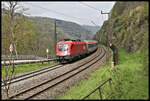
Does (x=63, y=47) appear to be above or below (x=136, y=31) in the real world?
below

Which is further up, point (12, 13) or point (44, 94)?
point (12, 13)

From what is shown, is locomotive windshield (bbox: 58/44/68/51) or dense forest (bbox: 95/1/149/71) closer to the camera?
dense forest (bbox: 95/1/149/71)

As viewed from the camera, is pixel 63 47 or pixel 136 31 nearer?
pixel 63 47

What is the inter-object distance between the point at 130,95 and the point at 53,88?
249 inches

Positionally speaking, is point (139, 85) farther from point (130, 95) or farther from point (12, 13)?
point (12, 13)

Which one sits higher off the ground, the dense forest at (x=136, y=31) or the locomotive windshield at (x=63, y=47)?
the dense forest at (x=136, y=31)

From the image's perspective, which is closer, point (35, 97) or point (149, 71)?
point (149, 71)

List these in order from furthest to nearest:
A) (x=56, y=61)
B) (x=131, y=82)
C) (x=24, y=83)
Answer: (x=56, y=61) → (x=24, y=83) → (x=131, y=82)

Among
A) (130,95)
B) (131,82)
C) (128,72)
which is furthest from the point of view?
(128,72)

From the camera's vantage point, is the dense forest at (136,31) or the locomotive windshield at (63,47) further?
the locomotive windshield at (63,47)

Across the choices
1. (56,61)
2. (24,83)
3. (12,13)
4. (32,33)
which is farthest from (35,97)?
(32,33)

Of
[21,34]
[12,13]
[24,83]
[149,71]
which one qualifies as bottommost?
[24,83]

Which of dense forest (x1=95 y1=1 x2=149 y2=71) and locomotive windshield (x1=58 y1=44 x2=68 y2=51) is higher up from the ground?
dense forest (x1=95 y1=1 x2=149 y2=71)

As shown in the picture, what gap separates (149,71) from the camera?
9.72m
